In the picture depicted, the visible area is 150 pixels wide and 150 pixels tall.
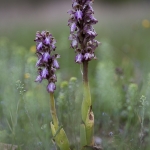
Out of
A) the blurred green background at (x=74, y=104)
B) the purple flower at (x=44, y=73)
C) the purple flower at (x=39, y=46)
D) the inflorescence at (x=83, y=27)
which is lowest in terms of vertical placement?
the blurred green background at (x=74, y=104)

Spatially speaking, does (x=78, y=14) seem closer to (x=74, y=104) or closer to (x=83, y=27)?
(x=83, y=27)

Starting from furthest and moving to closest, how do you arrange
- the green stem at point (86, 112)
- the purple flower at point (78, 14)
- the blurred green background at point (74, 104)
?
the blurred green background at point (74, 104) → the green stem at point (86, 112) → the purple flower at point (78, 14)

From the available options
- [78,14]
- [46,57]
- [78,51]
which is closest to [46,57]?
[46,57]

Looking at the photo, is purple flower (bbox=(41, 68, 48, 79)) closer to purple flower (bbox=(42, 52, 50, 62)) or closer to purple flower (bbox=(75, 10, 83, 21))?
purple flower (bbox=(42, 52, 50, 62))

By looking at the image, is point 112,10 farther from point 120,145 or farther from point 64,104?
point 120,145

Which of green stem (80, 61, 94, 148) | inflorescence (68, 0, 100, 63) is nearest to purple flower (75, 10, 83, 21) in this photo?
inflorescence (68, 0, 100, 63)

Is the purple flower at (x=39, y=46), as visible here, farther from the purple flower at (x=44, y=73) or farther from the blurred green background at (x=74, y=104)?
the blurred green background at (x=74, y=104)

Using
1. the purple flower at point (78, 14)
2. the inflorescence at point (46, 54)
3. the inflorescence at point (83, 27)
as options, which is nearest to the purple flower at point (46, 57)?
the inflorescence at point (46, 54)

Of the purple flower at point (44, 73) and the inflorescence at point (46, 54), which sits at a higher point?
the inflorescence at point (46, 54)

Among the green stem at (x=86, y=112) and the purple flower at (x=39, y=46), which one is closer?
the purple flower at (x=39, y=46)
